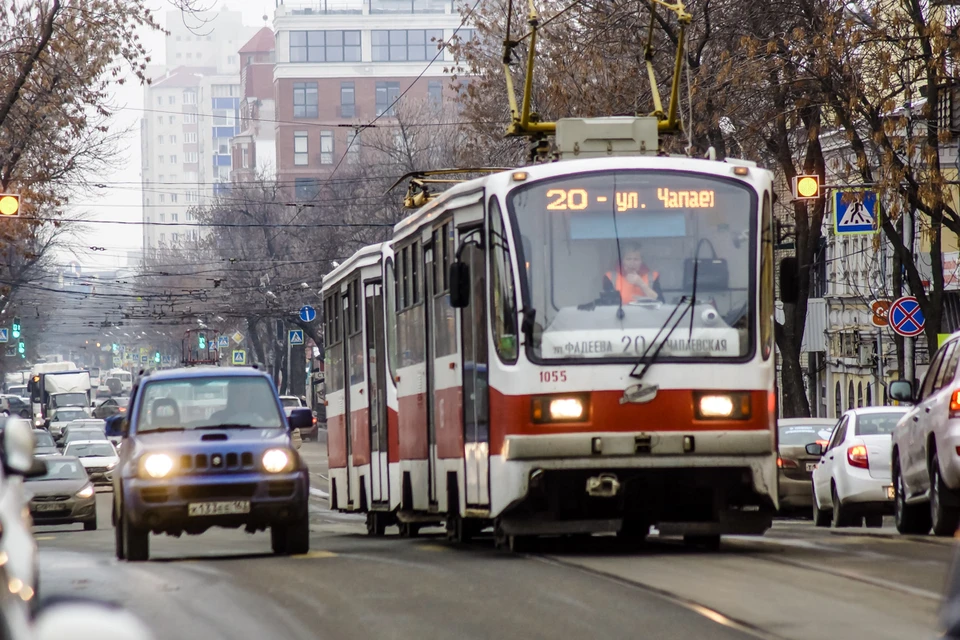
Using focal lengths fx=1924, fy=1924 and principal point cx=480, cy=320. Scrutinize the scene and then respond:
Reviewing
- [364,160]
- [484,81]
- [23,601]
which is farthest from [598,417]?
[364,160]

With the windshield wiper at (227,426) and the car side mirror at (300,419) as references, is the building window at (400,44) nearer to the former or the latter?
the car side mirror at (300,419)

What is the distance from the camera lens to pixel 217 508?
15.0 m

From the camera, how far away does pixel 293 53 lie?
146625 mm

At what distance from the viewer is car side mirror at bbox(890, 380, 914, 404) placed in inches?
670

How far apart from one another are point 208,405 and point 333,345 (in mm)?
8674

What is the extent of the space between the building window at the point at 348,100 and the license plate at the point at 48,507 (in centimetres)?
11495

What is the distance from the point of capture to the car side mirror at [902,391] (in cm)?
1702

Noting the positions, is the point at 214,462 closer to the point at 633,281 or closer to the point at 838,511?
the point at 633,281

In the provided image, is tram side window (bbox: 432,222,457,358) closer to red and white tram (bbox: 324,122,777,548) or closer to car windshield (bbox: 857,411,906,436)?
red and white tram (bbox: 324,122,777,548)

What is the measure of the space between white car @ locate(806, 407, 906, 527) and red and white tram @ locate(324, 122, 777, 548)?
7.38 metres

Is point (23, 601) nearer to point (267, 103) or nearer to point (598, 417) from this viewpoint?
point (598, 417)

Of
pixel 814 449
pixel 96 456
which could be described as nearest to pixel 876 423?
pixel 814 449

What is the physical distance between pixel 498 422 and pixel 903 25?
14.2m

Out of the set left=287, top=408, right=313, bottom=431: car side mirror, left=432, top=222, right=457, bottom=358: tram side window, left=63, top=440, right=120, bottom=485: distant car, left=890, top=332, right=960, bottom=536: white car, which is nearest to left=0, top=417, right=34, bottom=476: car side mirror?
left=432, top=222, right=457, bottom=358: tram side window
